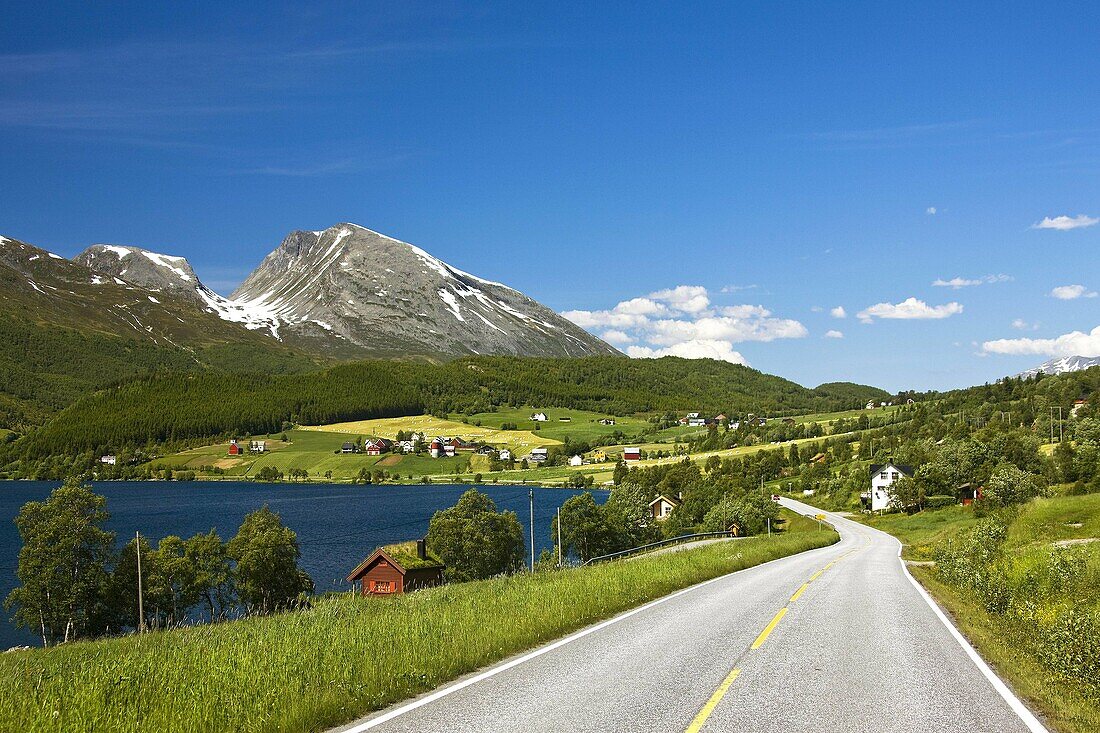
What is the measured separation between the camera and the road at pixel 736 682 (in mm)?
9148

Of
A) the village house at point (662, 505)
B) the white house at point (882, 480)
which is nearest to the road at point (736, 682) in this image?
the village house at point (662, 505)

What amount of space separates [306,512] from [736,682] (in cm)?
12258

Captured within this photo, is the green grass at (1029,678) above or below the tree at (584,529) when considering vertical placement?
above

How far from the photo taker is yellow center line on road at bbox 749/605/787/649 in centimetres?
1391

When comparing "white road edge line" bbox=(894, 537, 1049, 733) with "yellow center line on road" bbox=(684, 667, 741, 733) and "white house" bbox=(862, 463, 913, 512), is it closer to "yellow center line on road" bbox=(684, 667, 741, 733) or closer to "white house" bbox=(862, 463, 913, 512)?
"yellow center line on road" bbox=(684, 667, 741, 733)

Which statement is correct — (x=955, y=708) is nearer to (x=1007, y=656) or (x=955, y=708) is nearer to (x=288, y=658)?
(x=1007, y=656)

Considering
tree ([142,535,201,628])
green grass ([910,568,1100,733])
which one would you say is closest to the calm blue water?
tree ([142,535,201,628])

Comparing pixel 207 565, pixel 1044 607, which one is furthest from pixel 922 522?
pixel 207 565

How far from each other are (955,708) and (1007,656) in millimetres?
4129

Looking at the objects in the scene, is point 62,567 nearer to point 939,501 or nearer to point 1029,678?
point 1029,678

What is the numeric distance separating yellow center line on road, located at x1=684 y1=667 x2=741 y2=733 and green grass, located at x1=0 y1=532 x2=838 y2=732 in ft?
12.2

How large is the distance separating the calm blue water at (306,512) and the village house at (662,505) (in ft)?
48.9

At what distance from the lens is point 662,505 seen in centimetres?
11238

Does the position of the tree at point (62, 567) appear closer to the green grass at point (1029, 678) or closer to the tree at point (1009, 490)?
the green grass at point (1029, 678)
